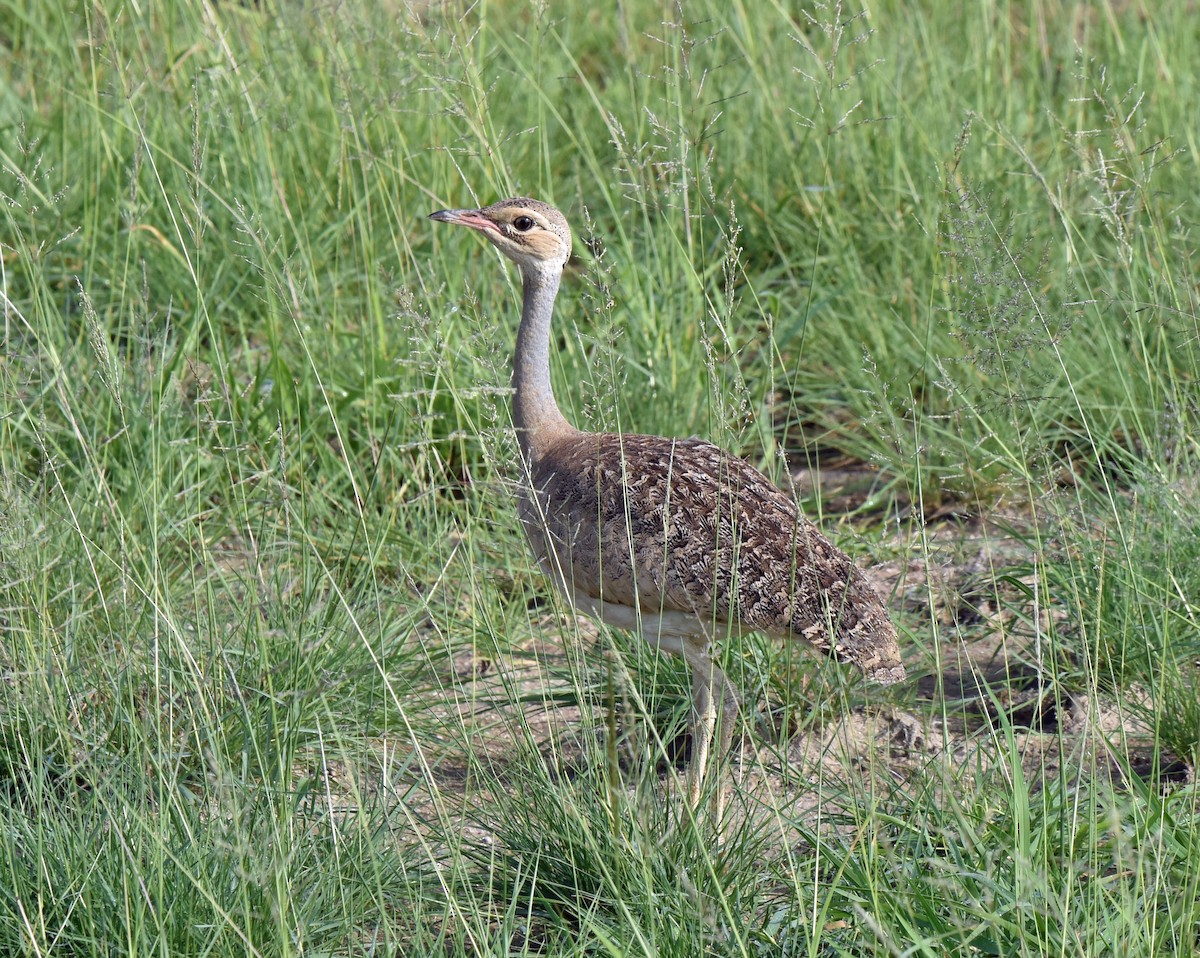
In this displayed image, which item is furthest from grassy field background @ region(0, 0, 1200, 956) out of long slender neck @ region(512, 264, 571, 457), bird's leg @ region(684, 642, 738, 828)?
long slender neck @ region(512, 264, 571, 457)

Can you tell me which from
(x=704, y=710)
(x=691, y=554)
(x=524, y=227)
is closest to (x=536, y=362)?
(x=524, y=227)

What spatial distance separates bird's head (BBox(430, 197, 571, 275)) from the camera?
3.60 metres

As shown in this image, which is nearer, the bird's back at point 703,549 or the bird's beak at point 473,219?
the bird's back at point 703,549

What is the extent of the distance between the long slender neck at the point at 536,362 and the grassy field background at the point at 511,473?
197 mm

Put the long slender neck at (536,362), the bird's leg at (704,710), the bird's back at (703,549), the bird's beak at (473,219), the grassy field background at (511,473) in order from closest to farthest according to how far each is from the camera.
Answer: the grassy field background at (511,473)
the bird's back at (703,549)
the bird's leg at (704,710)
the bird's beak at (473,219)
the long slender neck at (536,362)

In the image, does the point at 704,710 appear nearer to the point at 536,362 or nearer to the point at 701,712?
the point at 701,712

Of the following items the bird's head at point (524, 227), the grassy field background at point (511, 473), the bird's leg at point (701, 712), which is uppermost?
the bird's head at point (524, 227)

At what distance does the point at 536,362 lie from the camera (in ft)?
12.2

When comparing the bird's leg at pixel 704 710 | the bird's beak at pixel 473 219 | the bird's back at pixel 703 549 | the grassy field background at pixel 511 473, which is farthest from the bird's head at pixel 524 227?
the bird's leg at pixel 704 710

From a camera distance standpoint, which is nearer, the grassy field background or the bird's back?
the grassy field background

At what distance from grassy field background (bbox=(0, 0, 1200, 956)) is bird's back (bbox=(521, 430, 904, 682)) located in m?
0.15

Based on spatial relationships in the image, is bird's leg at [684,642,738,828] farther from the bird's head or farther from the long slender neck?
the bird's head

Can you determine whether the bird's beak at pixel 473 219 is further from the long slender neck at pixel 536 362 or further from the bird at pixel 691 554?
the long slender neck at pixel 536 362

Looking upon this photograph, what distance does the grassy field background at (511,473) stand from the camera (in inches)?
98.7
